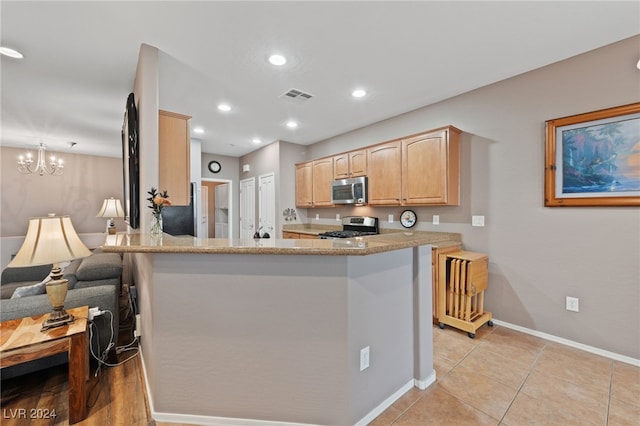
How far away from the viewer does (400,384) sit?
6.14ft

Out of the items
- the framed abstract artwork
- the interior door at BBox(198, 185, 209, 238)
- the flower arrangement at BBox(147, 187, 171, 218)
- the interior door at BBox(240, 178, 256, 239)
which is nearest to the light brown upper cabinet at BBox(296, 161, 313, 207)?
the interior door at BBox(240, 178, 256, 239)

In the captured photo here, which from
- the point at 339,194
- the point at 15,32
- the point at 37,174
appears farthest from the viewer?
the point at 37,174

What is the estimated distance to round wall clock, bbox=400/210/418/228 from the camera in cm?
385

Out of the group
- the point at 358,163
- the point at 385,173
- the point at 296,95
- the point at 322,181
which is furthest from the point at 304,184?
the point at 296,95

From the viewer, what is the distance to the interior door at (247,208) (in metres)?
6.34

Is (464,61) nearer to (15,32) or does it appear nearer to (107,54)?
(107,54)

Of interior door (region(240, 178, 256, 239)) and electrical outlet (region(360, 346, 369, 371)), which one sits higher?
interior door (region(240, 178, 256, 239))

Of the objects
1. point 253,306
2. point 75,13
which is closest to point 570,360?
point 253,306

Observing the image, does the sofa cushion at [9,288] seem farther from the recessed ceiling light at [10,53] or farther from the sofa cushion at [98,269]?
the recessed ceiling light at [10,53]

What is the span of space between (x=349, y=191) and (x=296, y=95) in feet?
5.71

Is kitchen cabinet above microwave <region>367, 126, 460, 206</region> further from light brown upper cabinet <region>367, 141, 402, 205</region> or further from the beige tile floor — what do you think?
the beige tile floor

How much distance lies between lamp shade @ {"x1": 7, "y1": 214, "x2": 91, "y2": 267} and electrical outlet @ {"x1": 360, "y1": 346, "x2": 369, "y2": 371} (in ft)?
6.42

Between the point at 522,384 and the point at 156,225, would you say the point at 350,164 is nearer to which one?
the point at 156,225

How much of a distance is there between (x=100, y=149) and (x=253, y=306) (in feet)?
21.1
